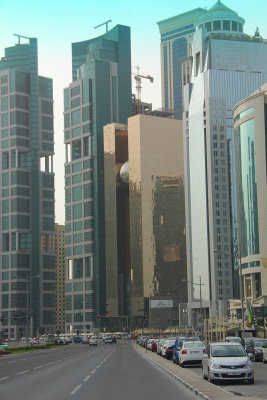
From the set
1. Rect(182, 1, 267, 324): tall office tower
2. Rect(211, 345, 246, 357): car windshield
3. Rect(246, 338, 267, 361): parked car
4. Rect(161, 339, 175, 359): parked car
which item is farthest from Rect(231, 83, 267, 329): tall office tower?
Rect(211, 345, 246, 357): car windshield

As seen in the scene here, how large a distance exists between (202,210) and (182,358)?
484 feet

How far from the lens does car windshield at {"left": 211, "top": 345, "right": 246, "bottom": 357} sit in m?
29.2

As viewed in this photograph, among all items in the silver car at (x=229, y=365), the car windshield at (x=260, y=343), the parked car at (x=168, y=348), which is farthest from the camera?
the parked car at (x=168, y=348)

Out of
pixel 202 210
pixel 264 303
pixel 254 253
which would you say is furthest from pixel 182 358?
pixel 202 210

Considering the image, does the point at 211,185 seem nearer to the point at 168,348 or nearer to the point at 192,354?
the point at 168,348

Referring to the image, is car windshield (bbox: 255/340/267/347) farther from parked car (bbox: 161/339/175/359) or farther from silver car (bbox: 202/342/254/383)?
silver car (bbox: 202/342/254/383)

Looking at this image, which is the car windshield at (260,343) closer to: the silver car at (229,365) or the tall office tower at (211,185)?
the silver car at (229,365)

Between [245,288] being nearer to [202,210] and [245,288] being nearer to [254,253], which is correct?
[254,253]

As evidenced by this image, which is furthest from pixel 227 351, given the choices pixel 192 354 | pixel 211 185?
pixel 211 185

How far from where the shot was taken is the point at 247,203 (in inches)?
5758

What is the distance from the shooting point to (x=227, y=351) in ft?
96.5

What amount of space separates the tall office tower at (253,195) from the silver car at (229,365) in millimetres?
105796

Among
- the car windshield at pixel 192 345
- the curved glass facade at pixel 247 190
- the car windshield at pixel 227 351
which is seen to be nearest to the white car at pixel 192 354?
the car windshield at pixel 192 345

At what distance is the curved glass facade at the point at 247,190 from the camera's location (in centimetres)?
14312
